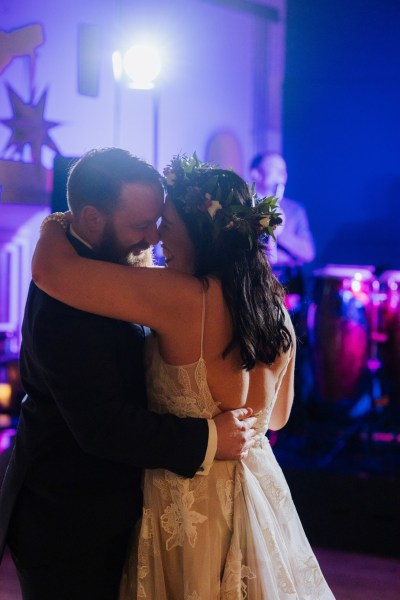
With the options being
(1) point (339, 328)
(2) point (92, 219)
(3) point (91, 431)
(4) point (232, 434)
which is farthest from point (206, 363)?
(1) point (339, 328)

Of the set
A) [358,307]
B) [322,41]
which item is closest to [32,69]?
[322,41]

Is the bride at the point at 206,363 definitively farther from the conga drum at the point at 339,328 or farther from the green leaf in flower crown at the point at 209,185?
the conga drum at the point at 339,328

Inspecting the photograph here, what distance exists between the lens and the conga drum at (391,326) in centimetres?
427

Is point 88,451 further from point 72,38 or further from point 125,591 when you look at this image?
point 72,38

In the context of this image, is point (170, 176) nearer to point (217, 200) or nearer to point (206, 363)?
point (217, 200)

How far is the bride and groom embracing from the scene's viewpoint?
1519 millimetres

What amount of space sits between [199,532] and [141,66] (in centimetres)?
418

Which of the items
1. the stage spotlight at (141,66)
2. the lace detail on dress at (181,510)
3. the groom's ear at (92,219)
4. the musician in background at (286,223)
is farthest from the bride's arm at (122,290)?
the stage spotlight at (141,66)

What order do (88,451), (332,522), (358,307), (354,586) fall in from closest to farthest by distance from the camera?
(88,451)
(354,586)
(332,522)
(358,307)

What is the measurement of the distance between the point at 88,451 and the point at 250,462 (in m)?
0.43

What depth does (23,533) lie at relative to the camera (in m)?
1.59

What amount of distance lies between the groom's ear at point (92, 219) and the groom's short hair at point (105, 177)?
10 mm

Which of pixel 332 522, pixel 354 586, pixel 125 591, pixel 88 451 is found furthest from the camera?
pixel 332 522

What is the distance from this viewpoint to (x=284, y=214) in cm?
531
